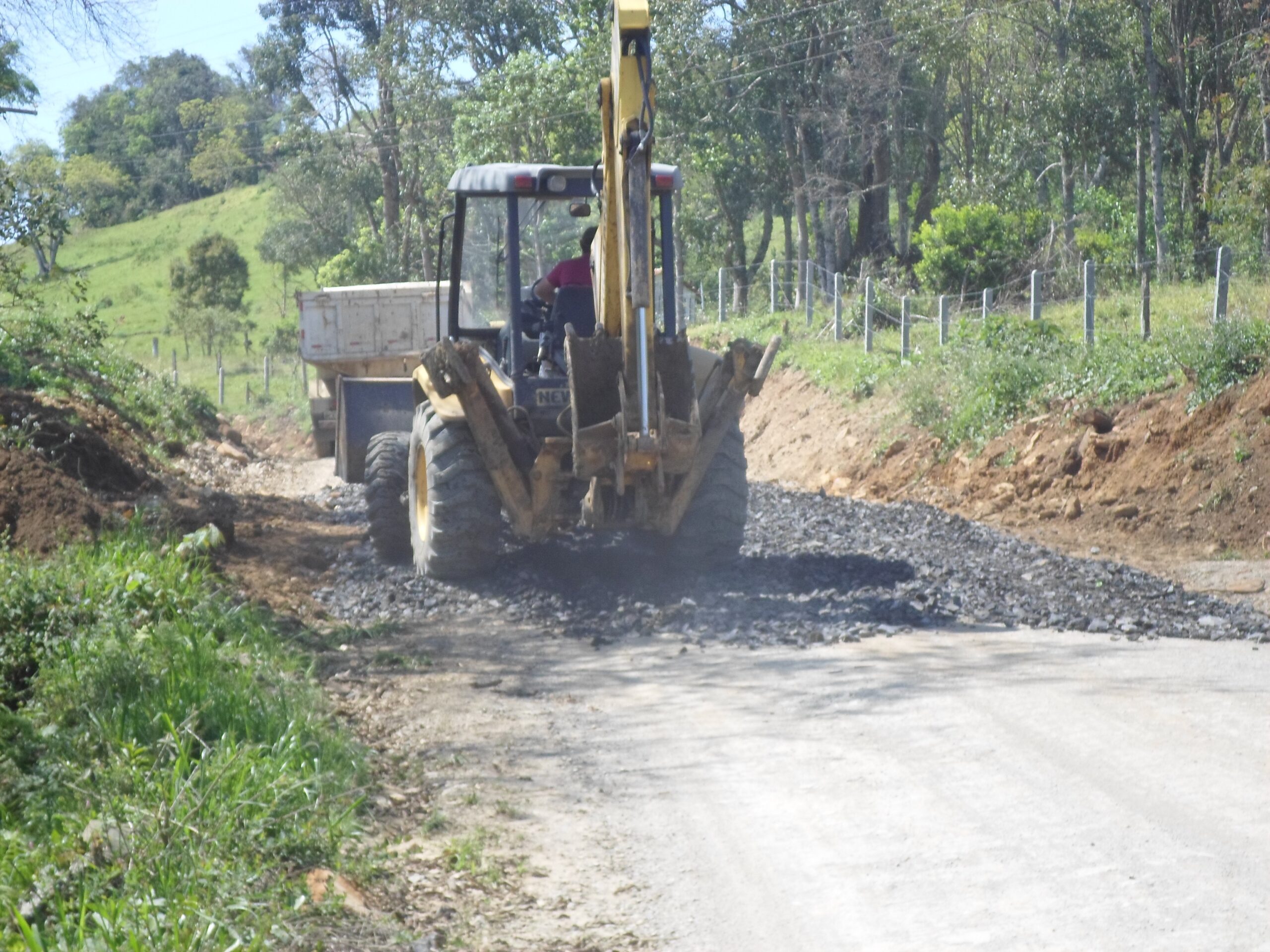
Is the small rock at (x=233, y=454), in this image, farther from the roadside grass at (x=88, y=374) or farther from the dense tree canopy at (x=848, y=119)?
the dense tree canopy at (x=848, y=119)

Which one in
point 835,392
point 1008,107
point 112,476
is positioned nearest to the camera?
point 112,476

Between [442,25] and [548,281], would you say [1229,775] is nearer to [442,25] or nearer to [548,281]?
[548,281]

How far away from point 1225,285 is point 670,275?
7.80 meters

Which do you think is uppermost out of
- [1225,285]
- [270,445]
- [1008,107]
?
[1008,107]

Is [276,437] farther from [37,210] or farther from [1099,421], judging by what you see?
[1099,421]

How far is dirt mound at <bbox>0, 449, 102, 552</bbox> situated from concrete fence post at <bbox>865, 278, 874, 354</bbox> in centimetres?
1432

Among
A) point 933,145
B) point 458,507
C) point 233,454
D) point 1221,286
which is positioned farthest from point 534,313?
point 933,145

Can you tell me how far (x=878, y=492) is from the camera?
16.7 m

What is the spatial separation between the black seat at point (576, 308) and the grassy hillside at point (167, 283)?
25039 mm

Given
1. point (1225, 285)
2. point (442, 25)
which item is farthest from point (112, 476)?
point (442, 25)

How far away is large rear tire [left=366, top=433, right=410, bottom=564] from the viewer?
35.2 ft

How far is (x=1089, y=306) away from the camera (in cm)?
1659

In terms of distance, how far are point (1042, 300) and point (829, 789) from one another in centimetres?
1840

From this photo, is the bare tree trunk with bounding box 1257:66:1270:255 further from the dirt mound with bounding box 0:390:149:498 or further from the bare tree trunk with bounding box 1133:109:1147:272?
the dirt mound with bounding box 0:390:149:498
